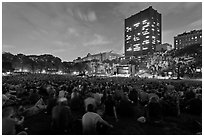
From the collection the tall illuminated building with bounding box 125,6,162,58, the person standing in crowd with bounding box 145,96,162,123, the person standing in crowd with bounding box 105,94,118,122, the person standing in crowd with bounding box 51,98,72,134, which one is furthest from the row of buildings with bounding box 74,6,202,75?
the person standing in crowd with bounding box 51,98,72,134

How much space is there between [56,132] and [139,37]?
180440 millimetres

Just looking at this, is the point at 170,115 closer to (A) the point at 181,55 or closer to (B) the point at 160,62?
(A) the point at 181,55

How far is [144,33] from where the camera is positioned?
176 m

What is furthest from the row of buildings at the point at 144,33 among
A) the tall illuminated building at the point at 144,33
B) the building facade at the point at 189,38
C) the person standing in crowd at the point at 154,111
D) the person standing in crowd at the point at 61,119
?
the person standing in crowd at the point at 61,119

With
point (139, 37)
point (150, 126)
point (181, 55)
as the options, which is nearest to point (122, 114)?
point (150, 126)

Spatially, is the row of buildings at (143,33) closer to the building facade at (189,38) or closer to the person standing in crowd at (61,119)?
the building facade at (189,38)

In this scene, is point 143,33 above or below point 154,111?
above

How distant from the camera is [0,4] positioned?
20.0 ft

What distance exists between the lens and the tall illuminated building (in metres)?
167

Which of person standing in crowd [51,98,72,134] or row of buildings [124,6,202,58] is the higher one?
row of buildings [124,6,202,58]

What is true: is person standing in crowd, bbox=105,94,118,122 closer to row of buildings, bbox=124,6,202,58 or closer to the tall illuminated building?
row of buildings, bbox=124,6,202,58

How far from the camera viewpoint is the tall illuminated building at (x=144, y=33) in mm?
166875

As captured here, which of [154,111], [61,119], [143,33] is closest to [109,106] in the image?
[154,111]

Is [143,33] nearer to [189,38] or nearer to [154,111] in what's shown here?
[189,38]
